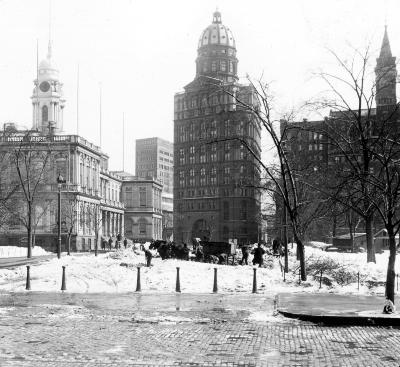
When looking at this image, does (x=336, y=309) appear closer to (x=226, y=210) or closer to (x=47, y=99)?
(x=47, y=99)

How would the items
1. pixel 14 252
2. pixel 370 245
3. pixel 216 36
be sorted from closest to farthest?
pixel 370 245, pixel 14 252, pixel 216 36

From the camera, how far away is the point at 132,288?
21.5 metres

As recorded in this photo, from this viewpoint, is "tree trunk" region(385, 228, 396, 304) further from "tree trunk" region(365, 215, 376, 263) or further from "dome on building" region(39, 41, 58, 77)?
"dome on building" region(39, 41, 58, 77)

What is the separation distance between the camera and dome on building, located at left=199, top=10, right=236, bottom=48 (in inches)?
5704

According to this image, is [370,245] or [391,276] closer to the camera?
[391,276]

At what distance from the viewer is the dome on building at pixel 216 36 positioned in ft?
475

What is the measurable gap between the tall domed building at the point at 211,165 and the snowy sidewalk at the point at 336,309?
4335 inches

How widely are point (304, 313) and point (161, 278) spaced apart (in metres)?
9.88

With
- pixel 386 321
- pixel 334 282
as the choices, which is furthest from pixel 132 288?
pixel 386 321

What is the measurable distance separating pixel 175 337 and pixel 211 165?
12603cm

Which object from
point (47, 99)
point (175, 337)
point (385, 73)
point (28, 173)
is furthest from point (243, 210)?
point (175, 337)

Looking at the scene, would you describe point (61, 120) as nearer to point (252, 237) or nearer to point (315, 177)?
point (252, 237)

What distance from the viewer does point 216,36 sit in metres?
145

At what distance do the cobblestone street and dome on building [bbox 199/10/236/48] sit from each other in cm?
13367
